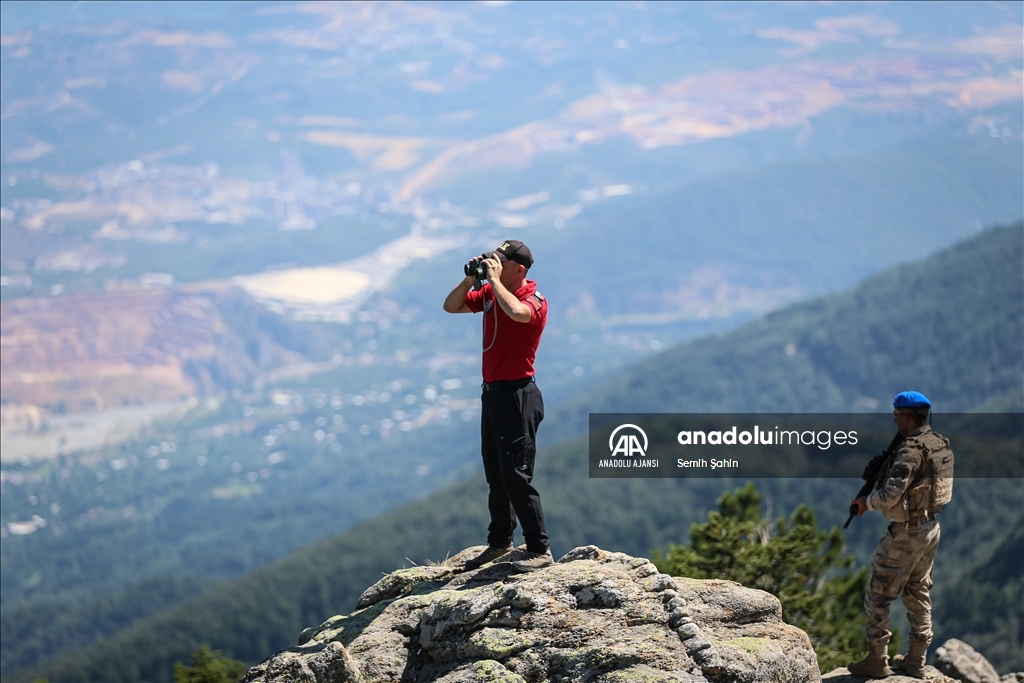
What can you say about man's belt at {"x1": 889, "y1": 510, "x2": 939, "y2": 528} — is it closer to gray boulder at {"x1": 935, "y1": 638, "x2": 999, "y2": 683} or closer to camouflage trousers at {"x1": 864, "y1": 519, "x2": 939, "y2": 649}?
camouflage trousers at {"x1": 864, "y1": 519, "x2": 939, "y2": 649}

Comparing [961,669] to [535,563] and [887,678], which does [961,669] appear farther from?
[535,563]

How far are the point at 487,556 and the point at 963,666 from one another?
690 cm

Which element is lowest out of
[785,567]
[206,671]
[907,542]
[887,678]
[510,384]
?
[206,671]

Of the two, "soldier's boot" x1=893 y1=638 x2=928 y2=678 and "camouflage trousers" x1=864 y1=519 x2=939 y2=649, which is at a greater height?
"camouflage trousers" x1=864 y1=519 x2=939 y2=649

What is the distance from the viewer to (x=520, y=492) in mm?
12820

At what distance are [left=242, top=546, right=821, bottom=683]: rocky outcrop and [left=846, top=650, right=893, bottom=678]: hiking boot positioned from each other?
53.3 inches

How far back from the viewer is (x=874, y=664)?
12641mm

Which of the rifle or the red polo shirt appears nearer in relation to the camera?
the rifle

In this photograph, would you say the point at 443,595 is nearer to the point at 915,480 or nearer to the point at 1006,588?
the point at 915,480

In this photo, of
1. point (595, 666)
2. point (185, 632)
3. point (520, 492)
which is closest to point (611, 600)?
point (595, 666)

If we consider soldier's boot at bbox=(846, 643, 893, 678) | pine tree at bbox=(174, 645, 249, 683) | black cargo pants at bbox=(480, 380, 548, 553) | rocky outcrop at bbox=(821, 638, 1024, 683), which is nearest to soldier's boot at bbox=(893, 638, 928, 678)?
soldier's boot at bbox=(846, 643, 893, 678)

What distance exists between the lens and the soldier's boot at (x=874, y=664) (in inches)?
495

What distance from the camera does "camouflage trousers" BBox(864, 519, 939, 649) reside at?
12.2m

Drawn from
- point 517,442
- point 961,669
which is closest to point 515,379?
point 517,442
